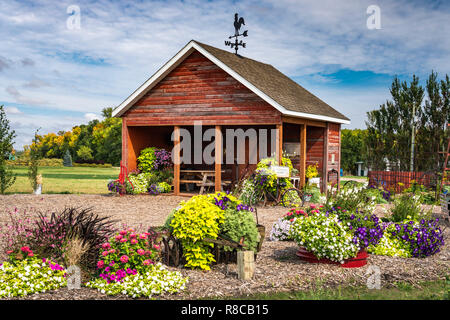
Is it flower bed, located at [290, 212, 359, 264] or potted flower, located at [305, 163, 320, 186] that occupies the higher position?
potted flower, located at [305, 163, 320, 186]

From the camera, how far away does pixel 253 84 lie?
15750 millimetres

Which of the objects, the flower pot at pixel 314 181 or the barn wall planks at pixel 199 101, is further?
the flower pot at pixel 314 181

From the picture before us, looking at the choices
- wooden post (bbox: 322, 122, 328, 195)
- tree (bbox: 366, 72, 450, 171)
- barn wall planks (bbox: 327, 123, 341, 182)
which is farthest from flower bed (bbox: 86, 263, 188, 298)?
tree (bbox: 366, 72, 450, 171)

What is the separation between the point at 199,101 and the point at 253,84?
2328 millimetres

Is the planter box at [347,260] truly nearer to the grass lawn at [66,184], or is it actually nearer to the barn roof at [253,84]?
the barn roof at [253,84]

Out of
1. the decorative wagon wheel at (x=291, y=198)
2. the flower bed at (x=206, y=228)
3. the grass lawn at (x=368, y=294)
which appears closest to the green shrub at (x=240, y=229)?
the flower bed at (x=206, y=228)

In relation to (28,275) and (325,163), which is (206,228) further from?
(325,163)

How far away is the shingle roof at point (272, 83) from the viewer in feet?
53.4

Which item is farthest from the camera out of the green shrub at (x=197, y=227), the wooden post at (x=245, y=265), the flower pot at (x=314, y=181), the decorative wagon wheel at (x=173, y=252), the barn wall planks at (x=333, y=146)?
the barn wall planks at (x=333, y=146)

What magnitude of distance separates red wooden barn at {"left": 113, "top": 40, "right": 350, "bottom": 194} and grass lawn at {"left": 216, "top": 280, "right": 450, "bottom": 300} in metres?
9.20

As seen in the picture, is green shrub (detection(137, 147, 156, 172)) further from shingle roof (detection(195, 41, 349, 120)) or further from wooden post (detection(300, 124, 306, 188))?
wooden post (detection(300, 124, 306, 188))

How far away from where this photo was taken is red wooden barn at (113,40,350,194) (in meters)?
16.0

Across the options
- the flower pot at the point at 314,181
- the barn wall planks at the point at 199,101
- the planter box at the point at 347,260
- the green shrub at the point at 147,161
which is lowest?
the planter box at the point at 347,260

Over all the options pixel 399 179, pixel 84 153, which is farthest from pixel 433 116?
pixel 84 153
